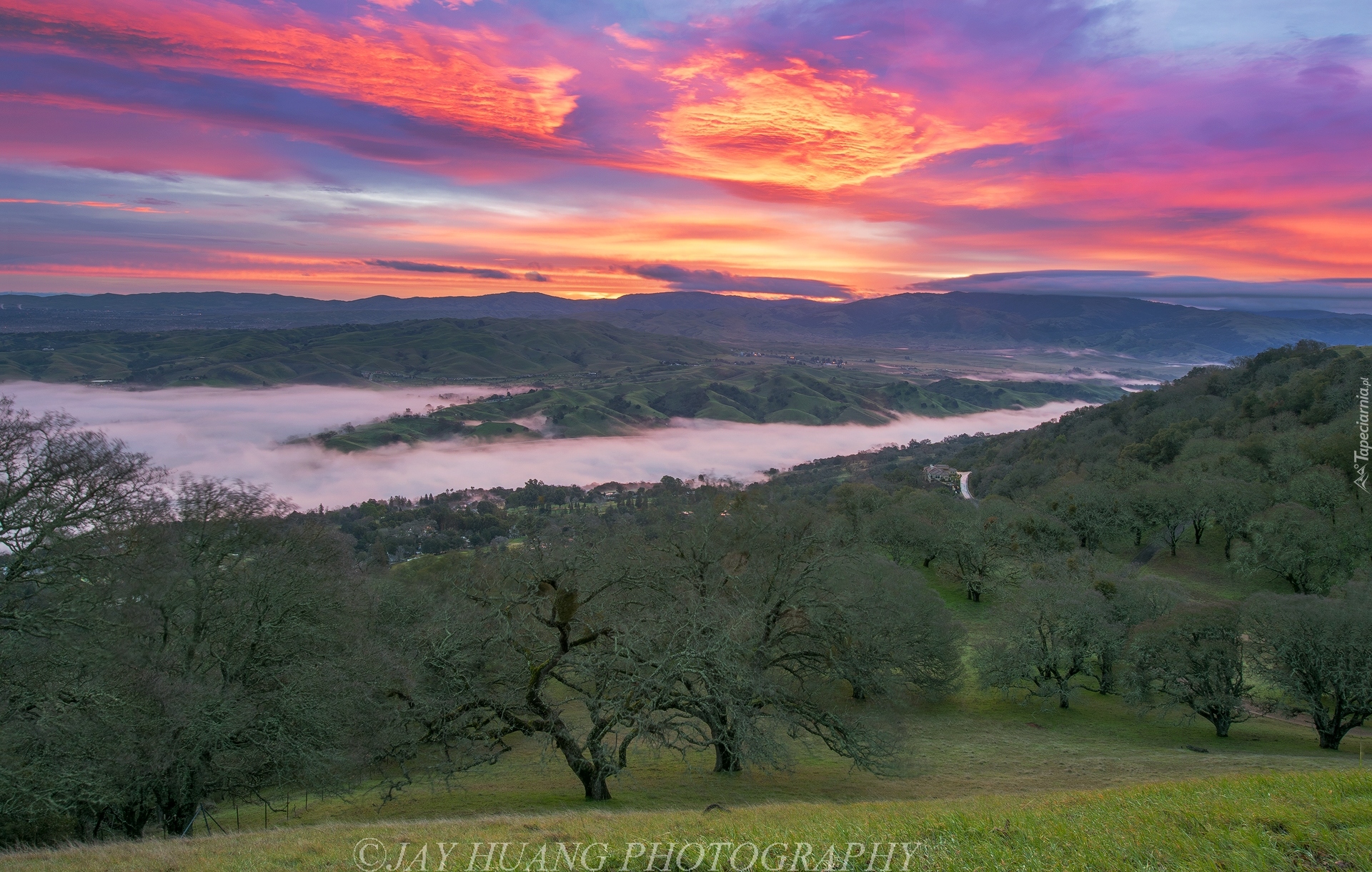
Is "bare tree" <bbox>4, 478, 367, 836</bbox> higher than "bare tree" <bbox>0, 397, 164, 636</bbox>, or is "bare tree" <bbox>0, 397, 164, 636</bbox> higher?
"bare tree" <bbox>0, 397, 164, 636</bbox>

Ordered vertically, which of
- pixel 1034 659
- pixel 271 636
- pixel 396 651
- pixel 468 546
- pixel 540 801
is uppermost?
pixel 271 636

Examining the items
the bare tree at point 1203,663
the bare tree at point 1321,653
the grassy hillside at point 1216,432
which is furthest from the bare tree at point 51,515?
the grassy hillside at point 1216,432

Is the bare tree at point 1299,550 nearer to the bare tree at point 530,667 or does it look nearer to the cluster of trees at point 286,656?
the cluster of trees at point 286,656

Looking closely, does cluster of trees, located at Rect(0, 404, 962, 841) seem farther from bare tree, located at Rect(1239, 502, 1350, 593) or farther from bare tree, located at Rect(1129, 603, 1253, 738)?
bare tree, located at Rect(1239, 502, 1350, 593)

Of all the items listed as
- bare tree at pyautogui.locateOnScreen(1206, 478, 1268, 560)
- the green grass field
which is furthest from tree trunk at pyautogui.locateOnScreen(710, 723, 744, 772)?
bare tree at pyautogui.locateOnScreen(1206, 478, 1268, 560)

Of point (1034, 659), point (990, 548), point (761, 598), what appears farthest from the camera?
point (990, 548)

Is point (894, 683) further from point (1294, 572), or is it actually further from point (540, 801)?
point (1294, 572)

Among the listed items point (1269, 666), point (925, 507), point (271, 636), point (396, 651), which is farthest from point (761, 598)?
point (925, 507)

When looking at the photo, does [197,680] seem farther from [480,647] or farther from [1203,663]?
[1203,663]

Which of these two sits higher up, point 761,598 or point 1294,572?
point 761,598
